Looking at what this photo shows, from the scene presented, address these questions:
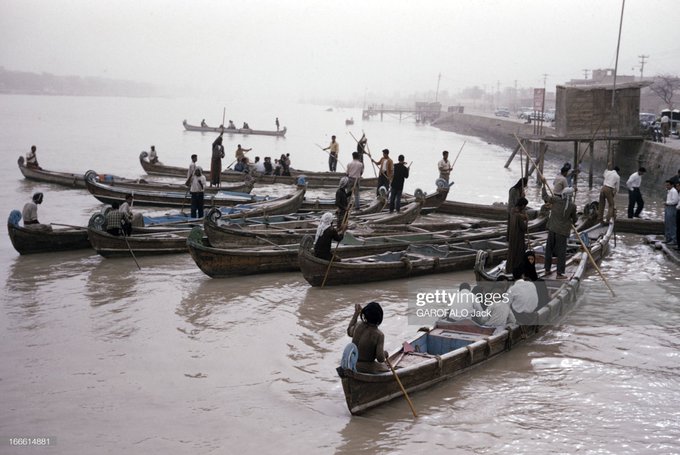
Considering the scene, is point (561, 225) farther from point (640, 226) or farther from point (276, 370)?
point (640, 226)

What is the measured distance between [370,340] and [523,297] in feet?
8.50

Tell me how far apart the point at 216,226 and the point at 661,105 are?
6431 centimetres

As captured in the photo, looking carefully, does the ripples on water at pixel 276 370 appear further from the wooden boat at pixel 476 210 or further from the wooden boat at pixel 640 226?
the wooden boat at pixel 476 210

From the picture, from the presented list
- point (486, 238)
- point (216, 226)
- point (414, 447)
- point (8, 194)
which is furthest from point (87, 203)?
point (414, 447)

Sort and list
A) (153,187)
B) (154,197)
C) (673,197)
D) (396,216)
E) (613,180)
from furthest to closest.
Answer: (153,187)
(154,197)
(396,216)
(613,180)
(673,197)

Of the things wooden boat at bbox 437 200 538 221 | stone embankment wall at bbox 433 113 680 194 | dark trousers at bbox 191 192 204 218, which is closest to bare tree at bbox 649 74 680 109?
stone embankment wall at bbox 433 113 680 194

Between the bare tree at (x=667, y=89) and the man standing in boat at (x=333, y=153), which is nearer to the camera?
the man standing in boat at (x=333, y=153)

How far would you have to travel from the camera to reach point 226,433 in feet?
21.9

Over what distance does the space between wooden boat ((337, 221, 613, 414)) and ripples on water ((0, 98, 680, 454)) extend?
0.59 ft

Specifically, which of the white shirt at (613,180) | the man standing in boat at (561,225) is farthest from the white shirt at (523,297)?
the white shirt at (613,180)

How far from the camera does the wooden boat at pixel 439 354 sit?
6695 millimetres

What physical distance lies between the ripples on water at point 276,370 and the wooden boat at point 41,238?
482 mm

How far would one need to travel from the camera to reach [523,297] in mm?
8414

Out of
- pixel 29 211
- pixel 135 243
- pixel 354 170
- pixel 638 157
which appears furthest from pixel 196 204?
pixel 638 157
